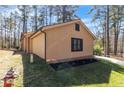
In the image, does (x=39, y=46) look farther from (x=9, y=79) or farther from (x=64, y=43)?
(x=9, y=79)

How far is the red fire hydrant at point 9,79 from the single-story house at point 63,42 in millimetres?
966

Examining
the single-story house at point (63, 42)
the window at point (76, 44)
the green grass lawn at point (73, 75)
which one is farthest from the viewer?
Answer: the window at point (76, 44)

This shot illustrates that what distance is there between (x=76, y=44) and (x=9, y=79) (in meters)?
2.23

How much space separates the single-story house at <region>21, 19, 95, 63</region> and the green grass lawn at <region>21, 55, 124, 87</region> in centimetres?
34

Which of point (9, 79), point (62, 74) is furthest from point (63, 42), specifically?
point (9, 79)

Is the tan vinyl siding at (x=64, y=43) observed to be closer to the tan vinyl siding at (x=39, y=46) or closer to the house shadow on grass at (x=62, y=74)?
the tan vinyl siding at (x=39, y=46)

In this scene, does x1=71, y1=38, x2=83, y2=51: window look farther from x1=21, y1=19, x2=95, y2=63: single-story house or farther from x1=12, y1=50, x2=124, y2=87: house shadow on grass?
x1=12, y1=50, x2=124, y2=87: house shadow on grass

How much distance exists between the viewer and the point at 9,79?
631cm

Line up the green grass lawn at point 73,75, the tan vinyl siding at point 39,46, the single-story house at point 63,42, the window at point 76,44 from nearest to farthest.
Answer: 1. the green grass lawn at point 73,75
2. the single-story house at point 63,42
3. the tan vinyl siding at point 39,46
4. the window at point 76,44

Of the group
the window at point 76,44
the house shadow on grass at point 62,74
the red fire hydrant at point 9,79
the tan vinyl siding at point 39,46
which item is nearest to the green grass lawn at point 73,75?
the house shadow on grass at point 62,74

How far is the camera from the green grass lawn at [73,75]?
248 inches

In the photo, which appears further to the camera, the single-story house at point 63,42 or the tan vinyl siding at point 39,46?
the tan vinyl siding at point 39,46

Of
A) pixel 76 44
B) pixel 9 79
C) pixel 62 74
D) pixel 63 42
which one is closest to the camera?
pixel 9 79

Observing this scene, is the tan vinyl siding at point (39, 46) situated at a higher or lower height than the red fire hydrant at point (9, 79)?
higher
